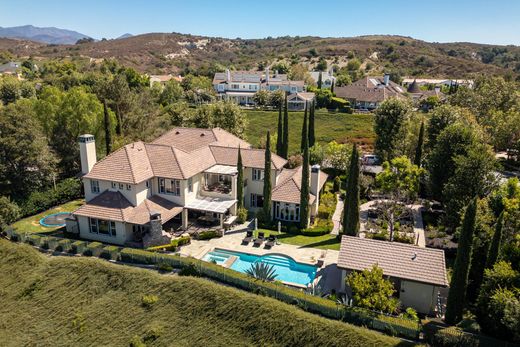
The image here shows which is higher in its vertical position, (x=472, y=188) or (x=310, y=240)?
(x=472, y=188)

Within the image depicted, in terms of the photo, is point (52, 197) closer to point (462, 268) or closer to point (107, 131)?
point (107, 131)

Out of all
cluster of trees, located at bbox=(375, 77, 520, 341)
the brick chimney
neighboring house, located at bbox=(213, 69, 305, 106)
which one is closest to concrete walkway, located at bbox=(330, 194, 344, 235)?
cluster of trees, located at bbox=(375, 77, 520, 341)

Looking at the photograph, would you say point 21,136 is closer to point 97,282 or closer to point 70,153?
point 70,153

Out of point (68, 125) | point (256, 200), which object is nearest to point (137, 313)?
point (256, 200)

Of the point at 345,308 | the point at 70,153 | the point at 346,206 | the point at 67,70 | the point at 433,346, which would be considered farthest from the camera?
the point at 67,70

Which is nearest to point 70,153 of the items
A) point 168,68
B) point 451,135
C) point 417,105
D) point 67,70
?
point 451,135
